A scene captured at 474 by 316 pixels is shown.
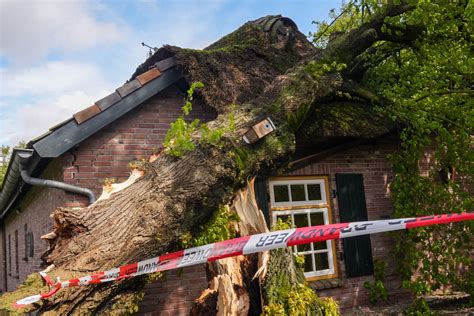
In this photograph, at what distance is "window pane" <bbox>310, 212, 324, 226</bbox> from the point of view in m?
7.22

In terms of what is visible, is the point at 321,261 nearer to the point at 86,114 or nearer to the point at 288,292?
the point at 288,292

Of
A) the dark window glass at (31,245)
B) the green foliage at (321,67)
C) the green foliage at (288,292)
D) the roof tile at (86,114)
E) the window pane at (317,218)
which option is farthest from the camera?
the dark window glass at (31,245)

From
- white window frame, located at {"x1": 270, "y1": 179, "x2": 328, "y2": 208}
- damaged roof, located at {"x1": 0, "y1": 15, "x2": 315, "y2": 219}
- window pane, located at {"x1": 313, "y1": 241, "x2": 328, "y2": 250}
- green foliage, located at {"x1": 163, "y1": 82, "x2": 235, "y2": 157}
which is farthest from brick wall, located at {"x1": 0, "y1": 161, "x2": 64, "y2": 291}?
window pane, located at {"x1": 313, "y1": 241, "x2": 328, "y2": 250}

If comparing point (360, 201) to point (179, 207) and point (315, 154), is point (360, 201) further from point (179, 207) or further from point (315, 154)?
point (179, 207)

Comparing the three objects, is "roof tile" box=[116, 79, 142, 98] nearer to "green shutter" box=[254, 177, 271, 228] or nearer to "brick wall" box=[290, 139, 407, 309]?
"green shutter" box=[254, 177, 271, 228]

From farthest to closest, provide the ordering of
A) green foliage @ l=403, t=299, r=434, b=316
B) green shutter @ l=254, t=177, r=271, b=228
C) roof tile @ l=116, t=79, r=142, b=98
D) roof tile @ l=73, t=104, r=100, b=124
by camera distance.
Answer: green shutter @ l=254, t=177, r=271, b=228 → green foliage @ l=403, t=299, r=434, b=316 → roof tile @ l=116, t=79, r=142, b=98 → roof tile @ l=73, t=104, r=100, b=124

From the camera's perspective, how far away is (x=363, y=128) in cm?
713

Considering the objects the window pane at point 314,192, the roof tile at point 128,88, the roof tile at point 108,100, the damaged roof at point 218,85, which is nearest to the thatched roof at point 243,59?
the damaged roof at point 218,85

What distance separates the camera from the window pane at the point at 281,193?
7039mm

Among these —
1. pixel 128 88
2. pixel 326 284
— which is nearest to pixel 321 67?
pixel 128 88

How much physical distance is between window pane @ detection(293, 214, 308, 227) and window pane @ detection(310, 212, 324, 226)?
12cm

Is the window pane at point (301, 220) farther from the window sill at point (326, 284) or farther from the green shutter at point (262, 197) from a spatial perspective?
the window sill at point (326, 284)

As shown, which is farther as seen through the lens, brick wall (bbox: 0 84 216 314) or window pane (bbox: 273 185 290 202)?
window pane (bbox: 273 185 290 202)

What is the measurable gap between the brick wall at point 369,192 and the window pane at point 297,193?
233mm
